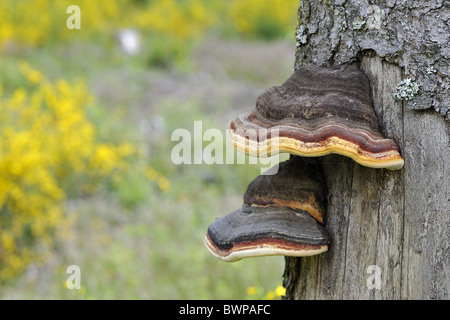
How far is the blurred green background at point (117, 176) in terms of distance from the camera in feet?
13.2

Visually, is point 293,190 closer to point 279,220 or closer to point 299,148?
point 279,220

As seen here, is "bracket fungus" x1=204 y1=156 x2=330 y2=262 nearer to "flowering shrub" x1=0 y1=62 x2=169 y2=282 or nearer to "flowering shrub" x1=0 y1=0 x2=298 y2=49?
"flowering shrub" x1=0 y1=62 x2=169 y2=282

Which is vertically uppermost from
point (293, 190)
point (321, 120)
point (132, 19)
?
point (132, 19)

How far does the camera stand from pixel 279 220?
1.71m

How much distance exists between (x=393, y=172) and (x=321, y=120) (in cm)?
34

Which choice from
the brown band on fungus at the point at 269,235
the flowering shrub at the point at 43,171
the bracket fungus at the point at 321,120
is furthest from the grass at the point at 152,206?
the bracket fungus at the point at 321,120

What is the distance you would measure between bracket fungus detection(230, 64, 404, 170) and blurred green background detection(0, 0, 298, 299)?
101cm

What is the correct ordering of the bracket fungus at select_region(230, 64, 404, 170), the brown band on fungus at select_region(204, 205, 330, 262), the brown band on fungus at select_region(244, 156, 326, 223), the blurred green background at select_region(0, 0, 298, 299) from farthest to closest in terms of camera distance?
the blurred green background at select_region(0, 0, 298, 299)
the brown band on fungus at select_region(244, 156, 326, 223)
the brown band on fungus at select_region(204, 205, 330, 262)
the bracket fungus at select_region(230, 64, 404, 170)

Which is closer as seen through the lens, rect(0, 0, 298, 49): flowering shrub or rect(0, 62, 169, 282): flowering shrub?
rect(0, 62, 169, 282): flowering shrub

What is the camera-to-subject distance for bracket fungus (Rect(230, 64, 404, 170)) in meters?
1.49

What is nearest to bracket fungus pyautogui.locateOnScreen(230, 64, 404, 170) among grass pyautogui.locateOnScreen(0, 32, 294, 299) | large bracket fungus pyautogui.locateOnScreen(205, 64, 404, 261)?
large bracket fungus pyautogui.locateOnScreen(205, 64, 404, 261)

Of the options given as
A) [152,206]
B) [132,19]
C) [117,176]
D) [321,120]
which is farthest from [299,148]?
[132,19]
